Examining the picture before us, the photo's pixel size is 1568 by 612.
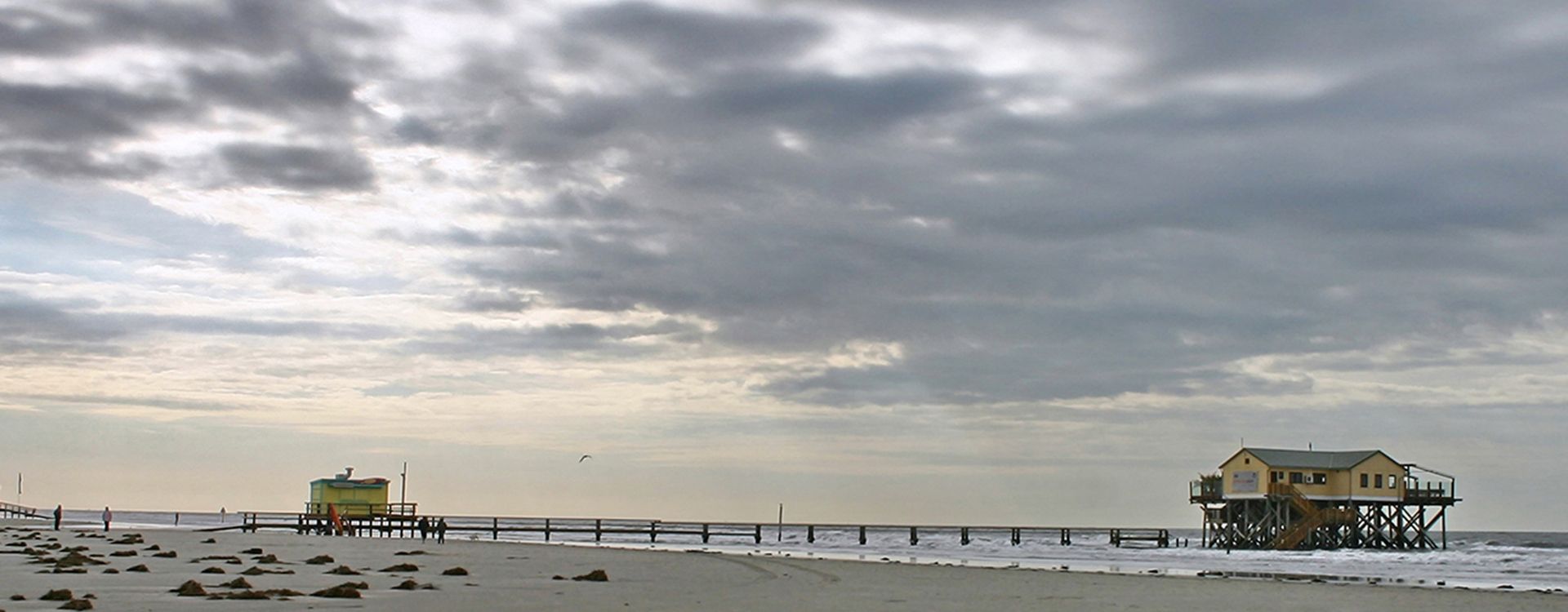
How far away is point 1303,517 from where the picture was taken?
289 feet

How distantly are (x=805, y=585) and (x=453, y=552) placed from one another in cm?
2174

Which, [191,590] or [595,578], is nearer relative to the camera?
[191,590]

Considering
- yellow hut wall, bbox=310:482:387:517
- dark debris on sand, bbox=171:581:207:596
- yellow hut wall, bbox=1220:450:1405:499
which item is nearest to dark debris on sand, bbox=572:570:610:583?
dark debris on sand, bbox=171:581:207:596

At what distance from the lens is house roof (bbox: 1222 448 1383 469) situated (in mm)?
89812

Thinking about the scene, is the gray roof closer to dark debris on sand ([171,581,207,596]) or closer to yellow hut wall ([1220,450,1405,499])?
yellow hut wall ([1220,450,1405,499])

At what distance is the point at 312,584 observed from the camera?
2791 cm

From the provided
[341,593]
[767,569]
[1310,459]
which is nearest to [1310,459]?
[1310,459]

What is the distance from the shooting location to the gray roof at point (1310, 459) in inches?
3536

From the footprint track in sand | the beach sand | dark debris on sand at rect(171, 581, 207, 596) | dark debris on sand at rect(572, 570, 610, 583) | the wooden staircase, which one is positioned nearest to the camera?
dark debris on sand at rect(171, 581, 207, 596)

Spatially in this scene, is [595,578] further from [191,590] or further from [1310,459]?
[1310,459]

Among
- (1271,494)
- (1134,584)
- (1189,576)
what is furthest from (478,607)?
(1271,494)

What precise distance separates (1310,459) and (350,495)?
60.8 m

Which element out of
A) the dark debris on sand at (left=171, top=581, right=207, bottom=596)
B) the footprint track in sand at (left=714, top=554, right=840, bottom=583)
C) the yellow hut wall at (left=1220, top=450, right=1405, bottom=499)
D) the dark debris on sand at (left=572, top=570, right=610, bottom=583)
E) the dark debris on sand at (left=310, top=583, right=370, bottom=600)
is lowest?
the footprint track in sand at (left=714, top=554, right=840, bottom=583)

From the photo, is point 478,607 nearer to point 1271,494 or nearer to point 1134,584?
point 1134,584
